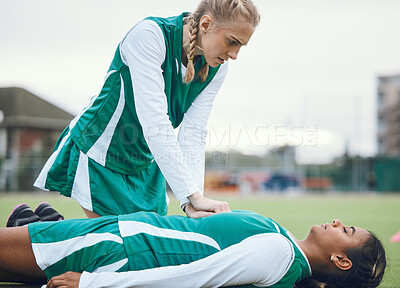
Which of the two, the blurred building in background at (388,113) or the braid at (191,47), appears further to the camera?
the blurred building in background at (388,113)

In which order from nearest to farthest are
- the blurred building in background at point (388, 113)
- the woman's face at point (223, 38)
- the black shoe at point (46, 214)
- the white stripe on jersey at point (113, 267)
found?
1. the white stripe on jersey at point (113, 267)
2. the woman's face at point (223, 38)
3. the black shoe at point (46, 214)
4. the blurred building in background at point (388, 113)

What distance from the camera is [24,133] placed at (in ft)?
74.0

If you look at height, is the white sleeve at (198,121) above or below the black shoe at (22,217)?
above

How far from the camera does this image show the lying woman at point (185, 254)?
1805 millimetres

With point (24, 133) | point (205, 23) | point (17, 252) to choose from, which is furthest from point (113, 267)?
point (24, 133)

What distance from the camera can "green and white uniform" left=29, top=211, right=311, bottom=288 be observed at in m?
1.82

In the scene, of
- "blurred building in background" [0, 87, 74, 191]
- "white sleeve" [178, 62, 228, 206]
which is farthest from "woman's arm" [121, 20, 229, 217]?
"blurred building in background" [0, 87, 74, 191]

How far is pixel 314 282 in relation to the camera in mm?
2076

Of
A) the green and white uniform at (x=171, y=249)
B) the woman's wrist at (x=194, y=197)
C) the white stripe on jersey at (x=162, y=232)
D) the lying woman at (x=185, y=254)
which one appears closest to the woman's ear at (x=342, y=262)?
the lying woman at (x=185, y=254)

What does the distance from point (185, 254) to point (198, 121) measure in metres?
0.86

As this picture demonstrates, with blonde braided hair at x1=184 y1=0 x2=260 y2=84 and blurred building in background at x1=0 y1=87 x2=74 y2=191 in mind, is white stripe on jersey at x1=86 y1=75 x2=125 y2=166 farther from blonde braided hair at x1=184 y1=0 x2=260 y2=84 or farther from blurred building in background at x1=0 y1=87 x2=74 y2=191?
blurred building in background at x1=0 y1=87 x2=74 y2=191

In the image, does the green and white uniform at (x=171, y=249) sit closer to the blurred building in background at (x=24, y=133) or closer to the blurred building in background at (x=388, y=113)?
the blurred building in background at (x=24, y=133)

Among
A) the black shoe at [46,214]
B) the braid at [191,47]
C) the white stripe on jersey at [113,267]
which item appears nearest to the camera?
the white stripe on jersey at [113,267]

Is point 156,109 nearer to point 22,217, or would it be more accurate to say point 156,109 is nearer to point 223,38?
point 223,38
